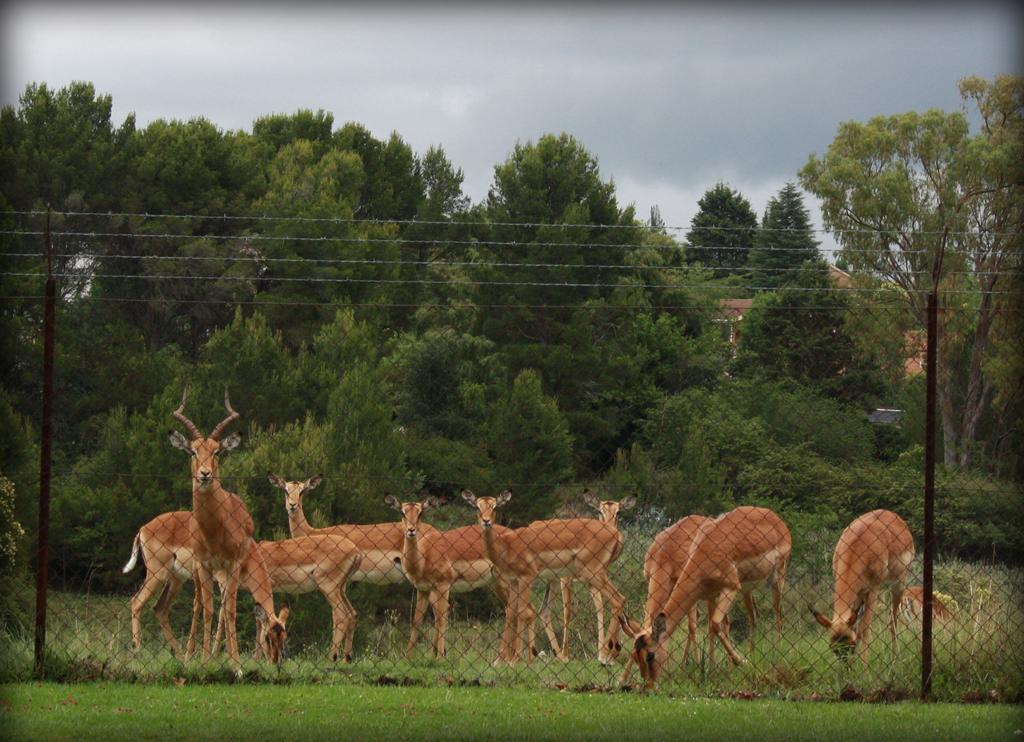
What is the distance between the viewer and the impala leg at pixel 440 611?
38.7 feet

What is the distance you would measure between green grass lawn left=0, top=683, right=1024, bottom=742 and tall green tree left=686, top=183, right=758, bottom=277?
57.3 meters

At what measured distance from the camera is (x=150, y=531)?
13.3 meters

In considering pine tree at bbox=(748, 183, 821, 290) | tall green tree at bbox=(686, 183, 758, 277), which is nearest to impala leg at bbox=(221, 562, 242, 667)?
pine tree at bbox=(748, 183, 821, 290)

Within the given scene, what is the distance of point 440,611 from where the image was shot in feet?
42.8

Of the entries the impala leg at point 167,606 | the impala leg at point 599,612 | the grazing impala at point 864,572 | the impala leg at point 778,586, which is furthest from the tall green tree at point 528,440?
the grazing impala at point 864,572

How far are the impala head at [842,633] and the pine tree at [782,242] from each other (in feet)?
148

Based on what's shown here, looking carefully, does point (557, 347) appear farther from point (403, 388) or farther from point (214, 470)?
point (214, 470)

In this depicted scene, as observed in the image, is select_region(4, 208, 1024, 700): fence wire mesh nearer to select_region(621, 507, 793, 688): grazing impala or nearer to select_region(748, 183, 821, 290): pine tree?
select_region(621, 507, 793, 688): grazing impala

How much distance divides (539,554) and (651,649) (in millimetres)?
3846

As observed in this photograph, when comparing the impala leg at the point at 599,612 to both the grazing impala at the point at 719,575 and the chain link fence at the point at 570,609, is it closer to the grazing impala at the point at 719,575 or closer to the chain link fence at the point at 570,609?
the chain link fence at the point at 570,609

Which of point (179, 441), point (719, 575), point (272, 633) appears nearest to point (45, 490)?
point (272, 633)

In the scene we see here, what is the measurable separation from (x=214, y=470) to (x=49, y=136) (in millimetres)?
37083

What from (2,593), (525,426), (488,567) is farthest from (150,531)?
Result: (525,426)

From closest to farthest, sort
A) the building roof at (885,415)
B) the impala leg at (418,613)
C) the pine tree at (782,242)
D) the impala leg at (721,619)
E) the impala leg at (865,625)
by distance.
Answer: the impala leg at (865,625)
the impala leg at (721,619)
the impala leg at (418,613)
the building roof at (885,415)
the pine tree at (782,242)
